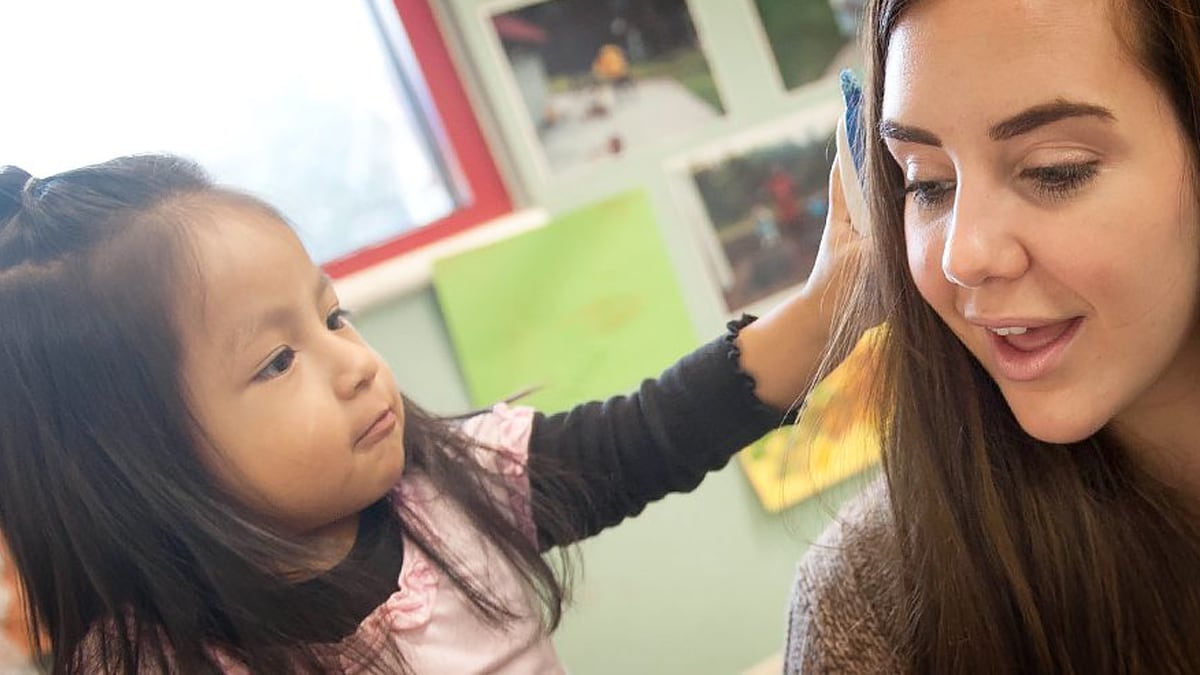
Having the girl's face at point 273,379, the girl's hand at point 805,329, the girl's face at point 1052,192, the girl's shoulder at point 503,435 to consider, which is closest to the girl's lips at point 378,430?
the girl's face at point 273,379

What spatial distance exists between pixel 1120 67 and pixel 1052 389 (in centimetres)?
16

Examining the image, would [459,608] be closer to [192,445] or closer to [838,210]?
[192,445]

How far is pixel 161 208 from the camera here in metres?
0.63

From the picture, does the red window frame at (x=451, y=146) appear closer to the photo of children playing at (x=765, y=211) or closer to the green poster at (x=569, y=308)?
the green poster at (x=569, y=308)

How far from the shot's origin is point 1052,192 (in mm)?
521

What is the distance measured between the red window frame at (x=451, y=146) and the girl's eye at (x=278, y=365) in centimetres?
52

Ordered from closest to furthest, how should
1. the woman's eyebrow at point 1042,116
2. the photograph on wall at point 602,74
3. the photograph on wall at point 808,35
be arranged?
the woman's eyebrow at point 1042,116 → the photograph on wall at point 602,74 → the photograph on wall at point 808,35

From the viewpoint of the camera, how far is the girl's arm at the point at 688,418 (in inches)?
27.8

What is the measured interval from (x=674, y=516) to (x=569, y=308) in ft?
0.85

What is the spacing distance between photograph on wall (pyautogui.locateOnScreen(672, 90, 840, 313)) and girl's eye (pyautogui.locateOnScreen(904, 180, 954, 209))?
650 mm

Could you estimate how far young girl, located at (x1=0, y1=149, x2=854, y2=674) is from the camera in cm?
60


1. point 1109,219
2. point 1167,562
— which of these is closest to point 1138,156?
point 1109,219

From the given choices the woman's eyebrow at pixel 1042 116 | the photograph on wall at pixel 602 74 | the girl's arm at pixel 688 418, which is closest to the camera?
the woman's eyebrow at pixel 1042 116

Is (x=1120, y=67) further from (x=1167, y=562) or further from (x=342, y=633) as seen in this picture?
(x=342, y=633)
